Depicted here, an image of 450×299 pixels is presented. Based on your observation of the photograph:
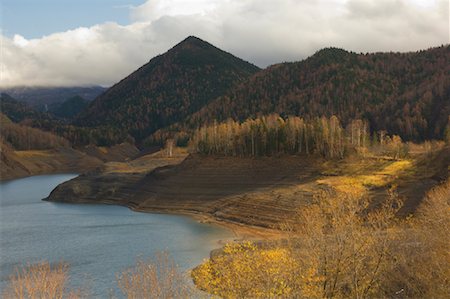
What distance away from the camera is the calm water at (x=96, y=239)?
7119 cm

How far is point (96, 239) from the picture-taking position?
92.4 m

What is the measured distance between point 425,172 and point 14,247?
74.6m

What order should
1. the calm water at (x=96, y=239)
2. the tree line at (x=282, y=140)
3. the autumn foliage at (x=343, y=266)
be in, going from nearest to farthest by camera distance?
the autumn foliage at (x=343, y=266) → the calm water at (x=96, y=239) → the tree line at (x=282, y=140)

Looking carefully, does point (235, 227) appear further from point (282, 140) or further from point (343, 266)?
point (343, 266)

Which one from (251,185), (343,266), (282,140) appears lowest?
(343,266)

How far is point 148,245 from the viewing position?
8556cm

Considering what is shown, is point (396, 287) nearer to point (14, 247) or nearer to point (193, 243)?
point (193, 243)

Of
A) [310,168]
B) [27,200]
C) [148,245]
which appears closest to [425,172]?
[310,168]


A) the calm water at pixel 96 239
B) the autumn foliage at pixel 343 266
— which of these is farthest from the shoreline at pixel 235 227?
the autumn foliage at pixel 343 266

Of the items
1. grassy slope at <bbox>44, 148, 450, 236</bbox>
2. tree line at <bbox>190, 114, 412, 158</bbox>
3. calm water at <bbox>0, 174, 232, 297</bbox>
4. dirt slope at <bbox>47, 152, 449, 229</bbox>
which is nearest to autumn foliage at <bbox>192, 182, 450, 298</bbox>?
calm water at <bbox>0, 174, 232, 297</bbox>

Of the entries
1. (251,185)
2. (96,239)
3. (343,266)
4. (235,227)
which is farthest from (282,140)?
(343,266)

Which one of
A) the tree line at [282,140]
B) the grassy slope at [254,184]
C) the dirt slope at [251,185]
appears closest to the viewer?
the grassy slope at [254,184]

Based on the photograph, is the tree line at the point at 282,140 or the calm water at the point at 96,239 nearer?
the calm water at the point at 96,239

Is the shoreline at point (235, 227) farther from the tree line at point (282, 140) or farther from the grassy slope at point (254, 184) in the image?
the tree line at point (282, 140)
